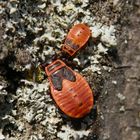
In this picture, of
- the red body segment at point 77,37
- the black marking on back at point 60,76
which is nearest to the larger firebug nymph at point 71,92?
the black marking on back at point 60,76

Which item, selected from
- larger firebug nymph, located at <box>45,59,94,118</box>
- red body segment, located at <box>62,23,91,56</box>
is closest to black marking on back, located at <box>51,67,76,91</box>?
larger firebug nymph, located at <box>45,59,94,118</box>

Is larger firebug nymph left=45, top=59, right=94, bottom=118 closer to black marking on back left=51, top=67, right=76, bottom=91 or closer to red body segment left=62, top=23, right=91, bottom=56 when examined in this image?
black marking on back left=51, top=67, right=76, bottom=91

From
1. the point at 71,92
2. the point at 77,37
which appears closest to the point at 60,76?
the point at 71,92

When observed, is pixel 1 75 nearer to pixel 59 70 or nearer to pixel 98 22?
pixel 59 70

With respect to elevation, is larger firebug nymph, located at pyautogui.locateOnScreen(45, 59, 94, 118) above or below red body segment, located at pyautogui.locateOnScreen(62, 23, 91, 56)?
below

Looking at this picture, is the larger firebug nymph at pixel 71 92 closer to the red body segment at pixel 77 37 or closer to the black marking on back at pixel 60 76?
the black marking on back at pixel 60 76

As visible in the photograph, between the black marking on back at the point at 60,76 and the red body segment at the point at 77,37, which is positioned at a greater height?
the red body segment at the point at 77,37

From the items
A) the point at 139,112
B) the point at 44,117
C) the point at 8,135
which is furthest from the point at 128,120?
the point at 8,135
